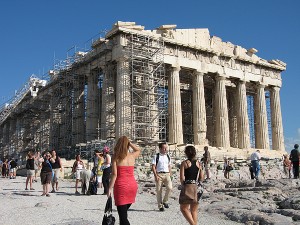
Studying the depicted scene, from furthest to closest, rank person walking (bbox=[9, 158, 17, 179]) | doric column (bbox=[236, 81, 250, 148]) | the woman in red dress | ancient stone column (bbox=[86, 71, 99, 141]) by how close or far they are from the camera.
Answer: doric column (bbox=[236, 81, 250, 148]), ancient stone column (bbox=[86, 71, 99, 141]), person walking (bbox=[9, 158, 17, 179]), the woman in red dress

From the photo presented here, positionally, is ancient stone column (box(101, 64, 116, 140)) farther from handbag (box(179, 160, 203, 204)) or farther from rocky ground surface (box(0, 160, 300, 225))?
A: handbag (box(179, 160, 203, 204))

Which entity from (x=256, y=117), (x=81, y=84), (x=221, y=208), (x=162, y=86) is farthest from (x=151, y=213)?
(x=256, y=117)

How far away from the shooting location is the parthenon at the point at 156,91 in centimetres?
3400

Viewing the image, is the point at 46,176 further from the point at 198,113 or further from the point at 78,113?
the point at 78,113

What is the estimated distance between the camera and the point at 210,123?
1848 inches

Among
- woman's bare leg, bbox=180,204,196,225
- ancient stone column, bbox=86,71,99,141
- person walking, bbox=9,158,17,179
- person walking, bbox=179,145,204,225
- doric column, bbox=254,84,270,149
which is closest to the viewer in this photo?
woman's bare leg, bbox=180,204,196,225

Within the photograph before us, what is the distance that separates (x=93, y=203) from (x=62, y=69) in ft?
99.8

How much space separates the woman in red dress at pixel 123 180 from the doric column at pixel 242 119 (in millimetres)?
35307

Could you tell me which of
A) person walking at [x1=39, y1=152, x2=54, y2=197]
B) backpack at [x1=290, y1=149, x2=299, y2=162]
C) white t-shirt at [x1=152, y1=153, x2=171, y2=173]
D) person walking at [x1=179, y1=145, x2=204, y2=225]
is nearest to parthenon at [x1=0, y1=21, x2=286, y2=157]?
backpack at [x1=290, y1=149, x2=299, y2=162]

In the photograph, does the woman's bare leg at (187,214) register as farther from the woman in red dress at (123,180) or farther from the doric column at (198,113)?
the doric column at (198,113)

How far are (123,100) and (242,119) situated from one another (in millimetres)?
13865

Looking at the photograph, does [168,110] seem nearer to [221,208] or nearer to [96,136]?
[96,136]

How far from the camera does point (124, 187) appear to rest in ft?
23.6

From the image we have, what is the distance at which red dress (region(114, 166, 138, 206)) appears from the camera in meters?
7.15
